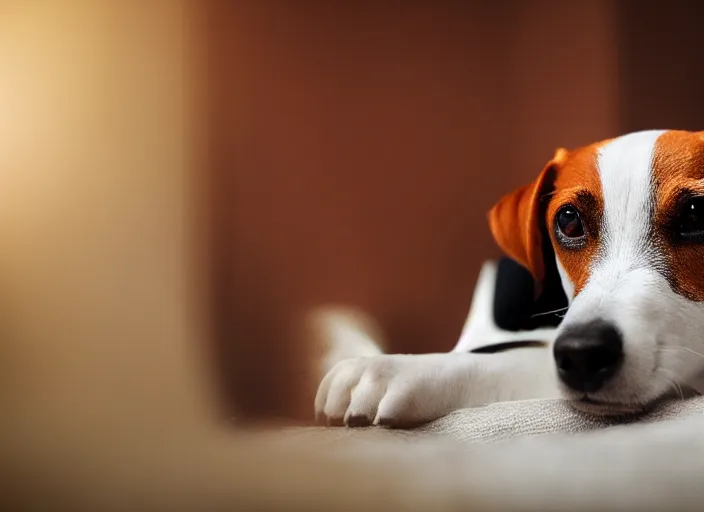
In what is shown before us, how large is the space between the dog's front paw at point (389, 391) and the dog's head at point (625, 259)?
0.16m

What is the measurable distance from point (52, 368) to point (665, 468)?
0.61 metres

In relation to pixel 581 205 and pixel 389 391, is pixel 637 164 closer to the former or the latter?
pixel 581 205

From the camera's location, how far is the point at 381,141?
1196mm

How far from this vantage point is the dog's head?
0.69 m

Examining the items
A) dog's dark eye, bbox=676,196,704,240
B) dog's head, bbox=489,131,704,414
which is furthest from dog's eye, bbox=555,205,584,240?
dog's dark eye, bbox=676,196,704,240

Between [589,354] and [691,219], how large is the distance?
231mm

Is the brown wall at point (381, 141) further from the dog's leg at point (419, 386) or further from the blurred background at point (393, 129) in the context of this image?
the dog's leg at point (419, 386)

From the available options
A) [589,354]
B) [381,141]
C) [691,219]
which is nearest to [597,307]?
[589,354]

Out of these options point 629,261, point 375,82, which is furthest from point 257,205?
point 629,261

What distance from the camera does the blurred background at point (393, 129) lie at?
1.00 metres

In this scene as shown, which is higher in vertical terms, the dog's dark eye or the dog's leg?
the dog's dark eye

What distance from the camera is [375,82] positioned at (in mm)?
1153

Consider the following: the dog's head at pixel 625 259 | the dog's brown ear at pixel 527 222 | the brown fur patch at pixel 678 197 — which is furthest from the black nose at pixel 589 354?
the dog's brown ear at pixel 527 222

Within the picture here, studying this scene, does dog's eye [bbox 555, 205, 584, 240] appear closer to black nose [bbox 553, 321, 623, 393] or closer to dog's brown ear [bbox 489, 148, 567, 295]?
dog's brown ear [bbox 489, 148, 567, 295]
